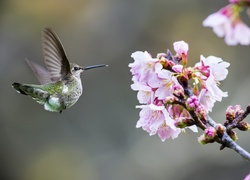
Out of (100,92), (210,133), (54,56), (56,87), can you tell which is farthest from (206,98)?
(100,92)

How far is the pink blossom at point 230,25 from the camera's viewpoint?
3.48 feet

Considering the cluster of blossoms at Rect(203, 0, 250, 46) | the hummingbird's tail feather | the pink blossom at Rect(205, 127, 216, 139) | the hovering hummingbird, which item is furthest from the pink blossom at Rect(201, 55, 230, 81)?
the hummingbird's tail feather

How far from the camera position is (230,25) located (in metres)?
1.10

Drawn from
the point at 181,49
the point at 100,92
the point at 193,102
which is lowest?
the point at 193,102

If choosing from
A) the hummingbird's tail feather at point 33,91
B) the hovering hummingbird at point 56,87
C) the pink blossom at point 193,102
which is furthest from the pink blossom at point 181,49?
the hummingbird's tail feather at point 33,91

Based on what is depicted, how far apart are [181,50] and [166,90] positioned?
0.17 m

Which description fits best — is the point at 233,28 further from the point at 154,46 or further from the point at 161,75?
the point at 154,46

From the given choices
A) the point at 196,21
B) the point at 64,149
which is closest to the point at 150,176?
the point at 64,149

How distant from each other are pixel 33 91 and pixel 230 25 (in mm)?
1384

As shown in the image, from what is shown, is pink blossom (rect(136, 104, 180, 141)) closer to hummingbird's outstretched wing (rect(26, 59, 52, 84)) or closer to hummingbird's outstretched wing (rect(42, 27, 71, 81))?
hummingbird's outstretched wing (rect(42, 27, 71, 81))

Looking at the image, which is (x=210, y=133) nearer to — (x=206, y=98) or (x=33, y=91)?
(x=206, y=98)

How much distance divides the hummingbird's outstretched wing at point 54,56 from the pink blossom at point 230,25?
1.03 m

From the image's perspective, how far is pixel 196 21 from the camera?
6043mm

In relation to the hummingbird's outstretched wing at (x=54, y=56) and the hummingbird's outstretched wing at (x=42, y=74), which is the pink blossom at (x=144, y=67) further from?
the hummingbird's outstretched wing at (x=42, y=74)
